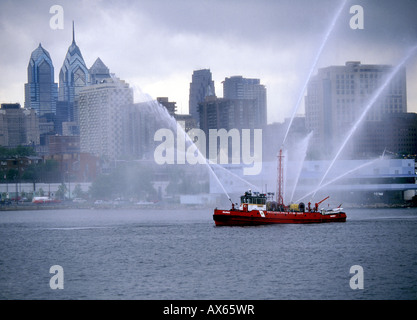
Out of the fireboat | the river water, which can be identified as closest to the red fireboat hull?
the fireboat

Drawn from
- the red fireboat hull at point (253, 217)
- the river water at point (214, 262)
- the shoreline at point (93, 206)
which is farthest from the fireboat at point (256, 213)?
the shoreline at point (93, 206)

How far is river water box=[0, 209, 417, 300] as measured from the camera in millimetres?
46594

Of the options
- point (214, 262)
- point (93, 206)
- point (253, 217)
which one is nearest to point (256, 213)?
point (253, 217)

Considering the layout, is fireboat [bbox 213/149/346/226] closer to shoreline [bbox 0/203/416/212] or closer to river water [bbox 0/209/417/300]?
river water [bbox 0/209/417/300]

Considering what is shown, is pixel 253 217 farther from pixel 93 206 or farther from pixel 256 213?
pixel 93 206

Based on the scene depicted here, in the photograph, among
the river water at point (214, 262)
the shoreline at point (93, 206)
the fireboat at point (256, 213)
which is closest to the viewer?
the river water at point (214, 262)

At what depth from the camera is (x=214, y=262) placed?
191 ft

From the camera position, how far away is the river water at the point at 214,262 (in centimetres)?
4659

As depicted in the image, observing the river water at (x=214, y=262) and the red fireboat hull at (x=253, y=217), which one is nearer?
the river water at (x=214, y=262)

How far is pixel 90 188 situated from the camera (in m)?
189

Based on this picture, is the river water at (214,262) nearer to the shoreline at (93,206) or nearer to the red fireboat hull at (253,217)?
the red fireboat hull at (253,217)

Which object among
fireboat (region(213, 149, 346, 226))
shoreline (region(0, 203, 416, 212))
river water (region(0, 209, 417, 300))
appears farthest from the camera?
shoreline (region(0, 203, 416, 212))

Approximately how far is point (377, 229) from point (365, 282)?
1464 inches
